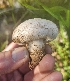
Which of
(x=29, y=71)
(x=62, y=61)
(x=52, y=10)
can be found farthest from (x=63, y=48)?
(x=29, y=71)

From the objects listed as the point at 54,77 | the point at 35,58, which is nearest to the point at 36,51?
the point at 35,58

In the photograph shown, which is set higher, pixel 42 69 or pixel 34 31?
pixel 34 31

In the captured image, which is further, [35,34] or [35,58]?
[35,58]

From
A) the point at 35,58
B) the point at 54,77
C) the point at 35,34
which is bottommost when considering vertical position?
the point at 54,77

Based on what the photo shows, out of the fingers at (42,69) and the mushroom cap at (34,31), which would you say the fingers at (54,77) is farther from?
the mushroom cap at (34,31)

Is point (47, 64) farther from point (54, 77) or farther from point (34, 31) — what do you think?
point (34, 31)

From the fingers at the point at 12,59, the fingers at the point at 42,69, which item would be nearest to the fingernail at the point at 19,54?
the fingers at the point at 12,59
